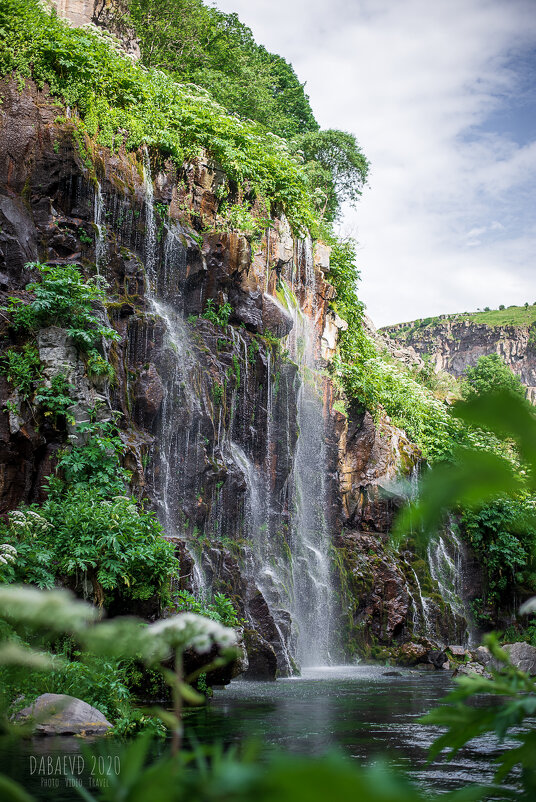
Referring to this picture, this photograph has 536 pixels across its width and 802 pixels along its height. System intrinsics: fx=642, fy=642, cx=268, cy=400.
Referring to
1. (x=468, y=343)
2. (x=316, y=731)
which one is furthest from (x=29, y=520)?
(x=468, y=343)

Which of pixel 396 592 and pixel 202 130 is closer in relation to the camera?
pixel 202 130

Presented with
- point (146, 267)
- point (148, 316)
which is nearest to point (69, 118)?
point (146, 267)

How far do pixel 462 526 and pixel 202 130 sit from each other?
15121mm

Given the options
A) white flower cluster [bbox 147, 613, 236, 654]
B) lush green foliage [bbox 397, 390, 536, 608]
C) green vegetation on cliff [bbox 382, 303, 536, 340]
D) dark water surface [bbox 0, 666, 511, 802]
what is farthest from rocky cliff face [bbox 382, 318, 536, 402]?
lush green foliage [bbox 397, 390, 536, 608]

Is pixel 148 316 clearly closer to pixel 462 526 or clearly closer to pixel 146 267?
pixel 146 267

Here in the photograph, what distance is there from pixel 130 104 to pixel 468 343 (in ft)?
203

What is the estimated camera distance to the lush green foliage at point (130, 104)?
47.1 feet

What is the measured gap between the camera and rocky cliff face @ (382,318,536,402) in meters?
67.6

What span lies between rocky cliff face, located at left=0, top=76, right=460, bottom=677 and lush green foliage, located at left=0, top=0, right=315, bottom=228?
1.70ft

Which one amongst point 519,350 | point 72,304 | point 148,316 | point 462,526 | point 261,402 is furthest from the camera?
point 519,350

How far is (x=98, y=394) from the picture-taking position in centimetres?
1105

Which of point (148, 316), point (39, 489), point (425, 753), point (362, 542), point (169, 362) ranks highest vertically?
point (148, 316)

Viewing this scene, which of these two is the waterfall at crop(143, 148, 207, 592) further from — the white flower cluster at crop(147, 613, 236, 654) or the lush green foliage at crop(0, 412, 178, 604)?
the white flower cluster at crop(147, 613, 236, 654)

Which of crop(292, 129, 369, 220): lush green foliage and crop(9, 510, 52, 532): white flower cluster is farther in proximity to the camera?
crop(292, 129, 369, 220): lush green foliage
